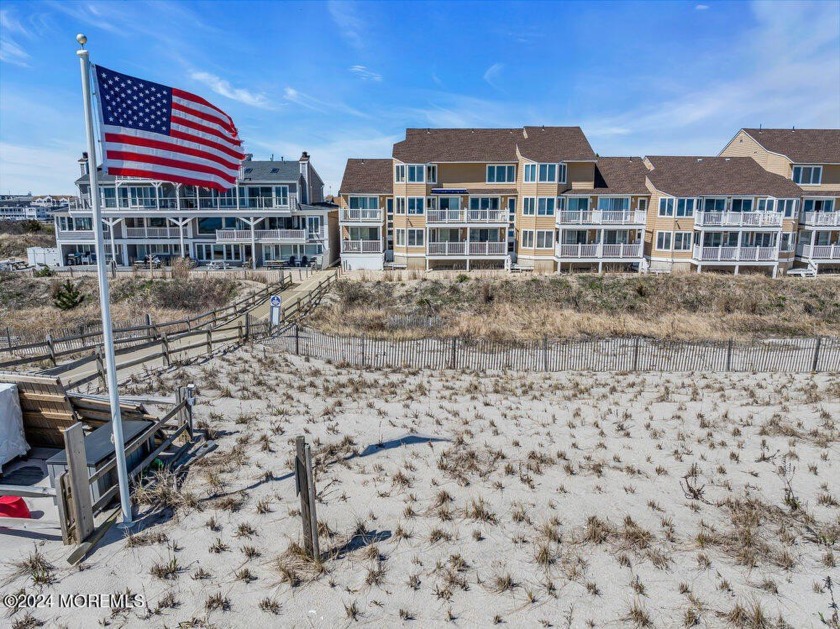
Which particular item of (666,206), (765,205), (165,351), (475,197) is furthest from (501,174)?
(165,351)

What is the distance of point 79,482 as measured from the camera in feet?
22.5

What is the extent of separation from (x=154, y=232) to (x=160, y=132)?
4125 centimetres

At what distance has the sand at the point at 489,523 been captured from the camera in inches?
249

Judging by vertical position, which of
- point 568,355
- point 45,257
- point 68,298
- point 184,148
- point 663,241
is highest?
point 184,148

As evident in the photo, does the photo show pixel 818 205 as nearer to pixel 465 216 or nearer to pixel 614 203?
pixel 614 203

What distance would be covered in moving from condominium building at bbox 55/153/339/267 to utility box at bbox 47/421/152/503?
35.2 m

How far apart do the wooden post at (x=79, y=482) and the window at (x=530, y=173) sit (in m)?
38.5

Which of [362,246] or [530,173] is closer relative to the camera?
[530,173]

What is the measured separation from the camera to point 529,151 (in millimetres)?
41188

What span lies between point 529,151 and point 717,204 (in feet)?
49.4

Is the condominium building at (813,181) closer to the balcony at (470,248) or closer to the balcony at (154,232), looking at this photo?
the balcony at (470,248)

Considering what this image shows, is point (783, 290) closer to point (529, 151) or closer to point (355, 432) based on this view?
point (529, 151)

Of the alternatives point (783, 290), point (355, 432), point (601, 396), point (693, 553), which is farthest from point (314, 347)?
point (783, 290)

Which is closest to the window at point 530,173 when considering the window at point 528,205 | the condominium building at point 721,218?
the window at point 528,205
